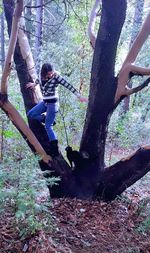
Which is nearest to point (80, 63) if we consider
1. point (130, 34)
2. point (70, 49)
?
point (70, 49)

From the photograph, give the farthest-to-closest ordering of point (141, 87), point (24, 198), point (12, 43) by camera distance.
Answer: point (141, 87) < point (12, 43) < point (24, 198)

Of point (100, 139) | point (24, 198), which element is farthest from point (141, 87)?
point (24, 198)

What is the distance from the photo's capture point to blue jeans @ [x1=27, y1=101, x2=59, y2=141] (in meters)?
5.59

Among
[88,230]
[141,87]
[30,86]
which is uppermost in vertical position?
[141,87]

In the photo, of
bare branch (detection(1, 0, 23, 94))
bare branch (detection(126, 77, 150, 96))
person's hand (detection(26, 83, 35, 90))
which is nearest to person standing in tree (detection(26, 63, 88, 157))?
person's hand (detection(26, 83, 35, 90))

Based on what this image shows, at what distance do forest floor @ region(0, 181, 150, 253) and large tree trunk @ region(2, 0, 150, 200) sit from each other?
0.29 metres

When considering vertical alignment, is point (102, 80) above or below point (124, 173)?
above

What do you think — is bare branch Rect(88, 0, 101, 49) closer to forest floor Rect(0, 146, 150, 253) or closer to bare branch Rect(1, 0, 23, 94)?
bare branch Rect(1, 0, 23, 94)

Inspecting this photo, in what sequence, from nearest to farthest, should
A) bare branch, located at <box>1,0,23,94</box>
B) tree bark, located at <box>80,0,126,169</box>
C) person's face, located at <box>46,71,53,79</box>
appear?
bare branch, located at <box>1,0,23,94</box> < tree bark, located at <box>80,0,126,169</box> < person's face, located at <box>46,71,53,79</box>

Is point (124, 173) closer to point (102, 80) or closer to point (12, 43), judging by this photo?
point (102, 80)

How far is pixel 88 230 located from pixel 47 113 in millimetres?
2006

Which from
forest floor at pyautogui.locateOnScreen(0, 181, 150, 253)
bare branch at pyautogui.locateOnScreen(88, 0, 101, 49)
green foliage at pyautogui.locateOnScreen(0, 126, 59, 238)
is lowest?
forest floor at pyautogui.locateOnScreen(0, 181, 150, 253)

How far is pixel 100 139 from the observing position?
5.70 metres

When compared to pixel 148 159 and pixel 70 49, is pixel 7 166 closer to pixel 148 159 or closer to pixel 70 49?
pixel 148 159
